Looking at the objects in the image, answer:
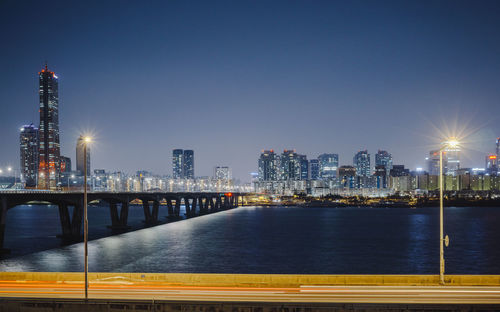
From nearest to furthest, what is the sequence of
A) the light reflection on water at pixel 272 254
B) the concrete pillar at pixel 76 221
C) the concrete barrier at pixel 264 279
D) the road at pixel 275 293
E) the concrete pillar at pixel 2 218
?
the road at pixel 275 293 → the concrete barrier at pixel 264 279 → the light reflection on water at pixel 272 254 → the concrete pillar at pixel 2 218 → the concrete pillar at pixel 76 221

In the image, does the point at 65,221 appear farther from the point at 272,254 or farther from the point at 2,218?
the point at 272,254

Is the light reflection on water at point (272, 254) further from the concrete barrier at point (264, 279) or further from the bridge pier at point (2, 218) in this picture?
the concrete barrier at point (264, 279)

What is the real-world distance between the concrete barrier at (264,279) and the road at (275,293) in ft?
2.24

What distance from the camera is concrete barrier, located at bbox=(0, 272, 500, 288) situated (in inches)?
1011

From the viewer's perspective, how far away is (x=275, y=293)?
23875 mm

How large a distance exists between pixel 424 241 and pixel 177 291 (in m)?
75.7

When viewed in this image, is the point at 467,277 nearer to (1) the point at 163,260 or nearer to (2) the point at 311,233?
(1) the point at 163,260

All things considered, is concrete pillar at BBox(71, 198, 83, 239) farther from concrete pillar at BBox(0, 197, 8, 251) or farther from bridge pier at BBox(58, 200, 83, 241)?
concrete pillar at BBox(0, 197, 8, 251)

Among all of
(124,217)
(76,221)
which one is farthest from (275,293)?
(124,217)

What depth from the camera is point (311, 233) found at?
104312 mm

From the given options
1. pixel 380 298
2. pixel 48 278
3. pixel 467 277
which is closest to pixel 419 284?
pixel 467 277

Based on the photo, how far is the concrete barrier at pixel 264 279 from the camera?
1011 inches

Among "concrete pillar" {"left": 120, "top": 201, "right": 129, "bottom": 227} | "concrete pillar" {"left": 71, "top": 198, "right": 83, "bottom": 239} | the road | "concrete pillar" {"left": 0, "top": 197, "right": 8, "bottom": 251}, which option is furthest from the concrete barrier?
"concrete pillar" {"left": 120, "top": 201, "right": 129, "bottom": 227}

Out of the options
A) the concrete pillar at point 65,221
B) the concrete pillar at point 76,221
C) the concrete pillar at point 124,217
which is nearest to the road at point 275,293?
the concrete pillar at point 65,221
